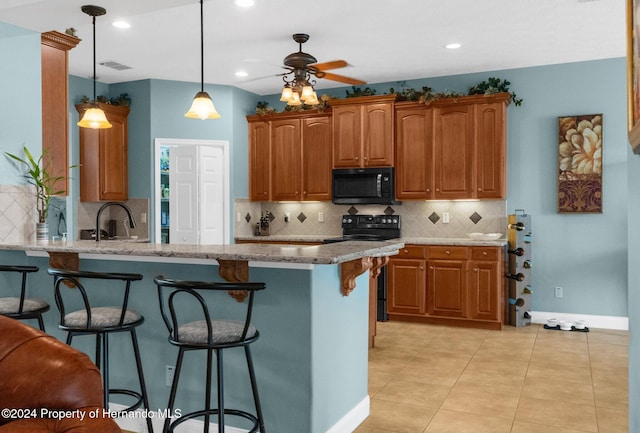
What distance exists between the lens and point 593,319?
582 cm

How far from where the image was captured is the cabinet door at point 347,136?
653 cm

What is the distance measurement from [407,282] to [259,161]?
8.58ft

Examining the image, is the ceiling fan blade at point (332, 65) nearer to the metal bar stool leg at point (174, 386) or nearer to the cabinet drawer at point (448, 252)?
the cabinet drawer at point (448, 252)

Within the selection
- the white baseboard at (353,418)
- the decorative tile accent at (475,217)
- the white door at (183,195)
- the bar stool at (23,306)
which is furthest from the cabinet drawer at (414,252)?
the bar stool at (23,306)

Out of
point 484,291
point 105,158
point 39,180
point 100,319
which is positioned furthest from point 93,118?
point 484,291

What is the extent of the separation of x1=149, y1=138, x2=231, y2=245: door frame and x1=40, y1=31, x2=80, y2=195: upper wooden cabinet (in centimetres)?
230

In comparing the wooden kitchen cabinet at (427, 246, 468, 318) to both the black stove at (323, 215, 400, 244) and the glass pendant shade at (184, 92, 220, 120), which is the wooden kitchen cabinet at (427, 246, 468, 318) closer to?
the black stove at (323, 215, 400, 244)

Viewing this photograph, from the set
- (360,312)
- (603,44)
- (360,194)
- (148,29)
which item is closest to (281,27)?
(148,29)

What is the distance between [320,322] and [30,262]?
2041 millimetres

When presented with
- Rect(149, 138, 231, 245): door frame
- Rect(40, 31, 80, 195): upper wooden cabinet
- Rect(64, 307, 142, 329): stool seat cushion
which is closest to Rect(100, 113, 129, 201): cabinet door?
Rect(149, 138, 231, 245): door frame

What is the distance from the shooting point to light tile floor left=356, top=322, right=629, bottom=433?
3.22m

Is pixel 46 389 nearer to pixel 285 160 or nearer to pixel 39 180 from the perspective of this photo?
pixel 39 180

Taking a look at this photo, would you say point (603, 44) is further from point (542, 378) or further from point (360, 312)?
point (360, 312)

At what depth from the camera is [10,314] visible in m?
2.88
